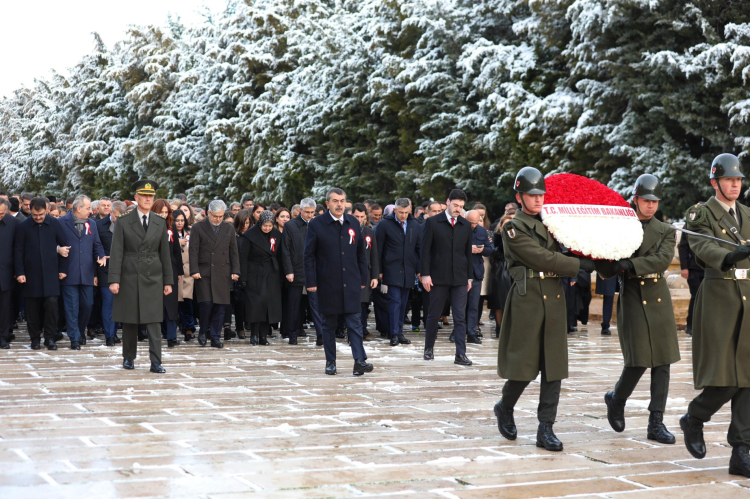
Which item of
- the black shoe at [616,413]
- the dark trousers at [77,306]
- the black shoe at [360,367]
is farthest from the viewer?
the dark trousers at [77,306]

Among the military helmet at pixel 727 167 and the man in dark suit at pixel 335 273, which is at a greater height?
the military helmet at pixel 727 167

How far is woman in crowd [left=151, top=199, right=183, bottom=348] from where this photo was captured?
39.8 ft

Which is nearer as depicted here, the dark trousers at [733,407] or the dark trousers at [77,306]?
the dark trousers at [733,407]

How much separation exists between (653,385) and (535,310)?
1073mm

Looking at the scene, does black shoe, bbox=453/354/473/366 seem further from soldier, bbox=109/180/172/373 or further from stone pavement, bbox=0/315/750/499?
soldier, bbox=109/180/172/373

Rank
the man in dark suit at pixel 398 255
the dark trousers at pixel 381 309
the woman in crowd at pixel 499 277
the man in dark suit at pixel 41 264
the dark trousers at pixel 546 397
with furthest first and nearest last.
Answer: the dark trousers at pixel 381 309 → the woman in crowd at pixel 499 277 → the man in dark suit at pixel 398 255 → the man in dark suit at pixel 41 264 → the dark trousers at pixel 546 397

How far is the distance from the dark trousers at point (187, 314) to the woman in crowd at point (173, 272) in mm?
782

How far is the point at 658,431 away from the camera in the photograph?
629 cm

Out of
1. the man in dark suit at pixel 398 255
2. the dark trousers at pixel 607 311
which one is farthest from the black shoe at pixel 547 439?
the dark trousers at pixel 607 311

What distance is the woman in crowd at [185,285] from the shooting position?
42.9 ft

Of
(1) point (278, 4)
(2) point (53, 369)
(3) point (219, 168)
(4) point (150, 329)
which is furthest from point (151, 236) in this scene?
(1) point (278, 4)

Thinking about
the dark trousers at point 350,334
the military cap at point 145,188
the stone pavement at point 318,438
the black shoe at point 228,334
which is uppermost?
the military cap at point 145,188

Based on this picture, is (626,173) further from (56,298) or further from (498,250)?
(56,298)

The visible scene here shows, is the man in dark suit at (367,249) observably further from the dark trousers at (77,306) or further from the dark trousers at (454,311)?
the dark trousers at (77,306)
